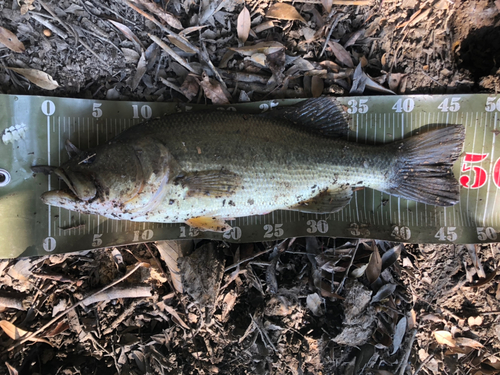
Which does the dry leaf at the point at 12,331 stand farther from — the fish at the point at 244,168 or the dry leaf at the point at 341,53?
the dry leaf at the point at 341,53

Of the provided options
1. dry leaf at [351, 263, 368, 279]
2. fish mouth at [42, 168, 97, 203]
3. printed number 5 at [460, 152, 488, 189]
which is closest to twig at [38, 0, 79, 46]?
fish mouth at [42, 168, 97, 203]

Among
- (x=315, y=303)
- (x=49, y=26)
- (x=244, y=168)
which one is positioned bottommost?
(x=315, y=303)

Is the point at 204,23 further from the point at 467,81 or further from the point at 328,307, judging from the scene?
the point at 328,307

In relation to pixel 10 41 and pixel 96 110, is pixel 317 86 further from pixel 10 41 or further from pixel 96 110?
pixel 10 41

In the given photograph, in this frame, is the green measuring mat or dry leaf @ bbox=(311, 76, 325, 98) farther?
dry leaf @ bbox=(311, 76, 325, 98)

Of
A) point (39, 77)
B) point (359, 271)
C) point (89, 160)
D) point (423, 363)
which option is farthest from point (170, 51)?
point (423, 363)

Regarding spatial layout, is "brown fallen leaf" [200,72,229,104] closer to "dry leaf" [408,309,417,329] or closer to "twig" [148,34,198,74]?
"twig" [148,34,198,74]

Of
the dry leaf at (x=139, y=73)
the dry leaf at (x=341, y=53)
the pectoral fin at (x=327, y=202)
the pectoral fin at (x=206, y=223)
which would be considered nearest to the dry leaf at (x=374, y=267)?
the pectoral fin at (x=327, y=202)
